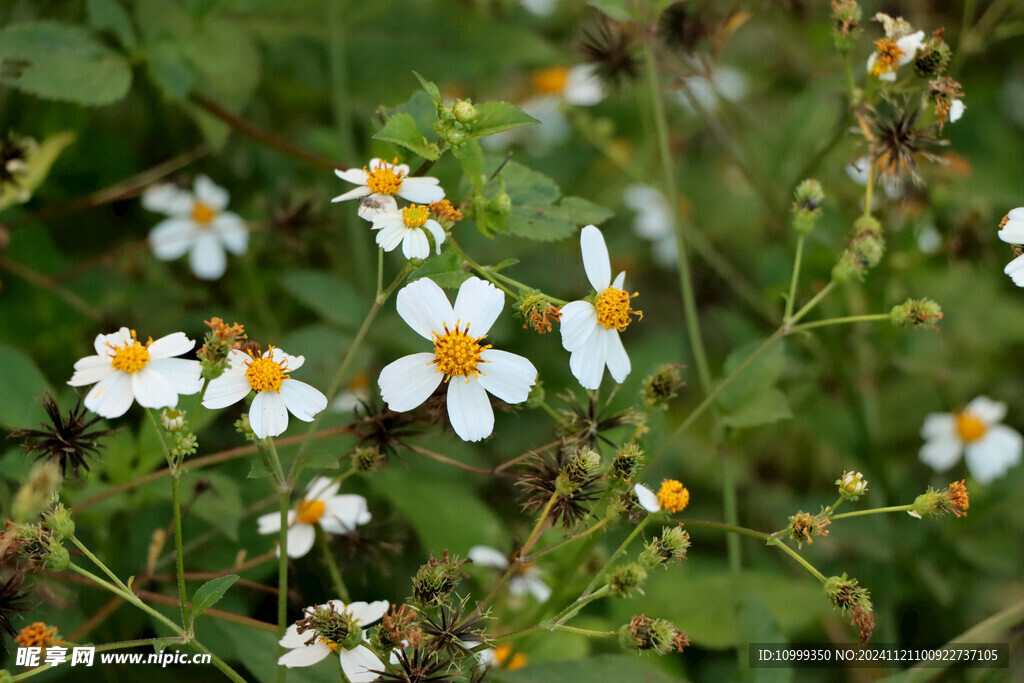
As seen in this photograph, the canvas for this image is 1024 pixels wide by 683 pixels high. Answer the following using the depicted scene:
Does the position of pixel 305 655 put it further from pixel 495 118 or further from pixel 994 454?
pixel 994 454

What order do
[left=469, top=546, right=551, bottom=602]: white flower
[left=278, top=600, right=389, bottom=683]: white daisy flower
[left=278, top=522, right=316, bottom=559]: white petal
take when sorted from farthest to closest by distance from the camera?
[left=469, top=546, right=551, bottom=602]: white flower < [left=278, top=522, right=316, bottom=559]: white petal < [left=278, top=600, right=389, bottom=683]: white daisy flower

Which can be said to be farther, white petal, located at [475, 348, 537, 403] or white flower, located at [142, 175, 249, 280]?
white flower, located at [142, 175, 249, 280]

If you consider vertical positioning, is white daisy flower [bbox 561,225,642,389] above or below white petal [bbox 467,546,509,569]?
above

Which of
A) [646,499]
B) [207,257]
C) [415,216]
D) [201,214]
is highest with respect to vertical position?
[201,214]

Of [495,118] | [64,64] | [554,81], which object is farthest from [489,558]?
[554,81]

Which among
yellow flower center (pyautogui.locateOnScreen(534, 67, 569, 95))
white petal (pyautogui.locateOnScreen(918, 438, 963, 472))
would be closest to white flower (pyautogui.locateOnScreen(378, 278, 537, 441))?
white petal (pyautogui.locateOnScreen(918, 438, 963, 472))

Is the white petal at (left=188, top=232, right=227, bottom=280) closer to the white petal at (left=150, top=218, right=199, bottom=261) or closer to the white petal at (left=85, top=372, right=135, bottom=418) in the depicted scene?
the white petal at (left=150, top=218, right=199, bottom=261)

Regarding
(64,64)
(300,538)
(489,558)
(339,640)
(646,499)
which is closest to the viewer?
(339,640)

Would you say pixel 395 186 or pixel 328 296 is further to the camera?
pixel 328 296
